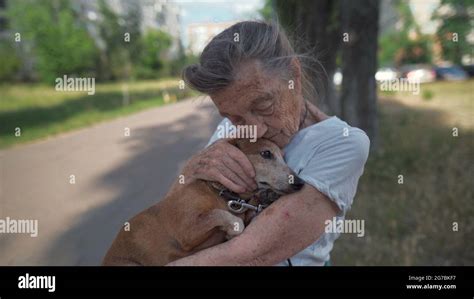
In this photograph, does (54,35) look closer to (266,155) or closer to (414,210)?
(414,210)

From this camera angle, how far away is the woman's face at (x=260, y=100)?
1683mm

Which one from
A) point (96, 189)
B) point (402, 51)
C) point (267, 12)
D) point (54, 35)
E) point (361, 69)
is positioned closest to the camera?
point (267, 12)

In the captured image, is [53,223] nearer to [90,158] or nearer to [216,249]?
[90,158]

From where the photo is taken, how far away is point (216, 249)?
5.56ft

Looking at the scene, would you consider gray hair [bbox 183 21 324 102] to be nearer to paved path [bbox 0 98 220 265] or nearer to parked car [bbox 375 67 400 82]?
paved path [bbox 0 98 220 265]

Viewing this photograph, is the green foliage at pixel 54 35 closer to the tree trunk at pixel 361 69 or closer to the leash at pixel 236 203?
the tree trunk at pixel 361 69

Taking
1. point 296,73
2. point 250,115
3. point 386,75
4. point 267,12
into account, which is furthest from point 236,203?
point 386,75

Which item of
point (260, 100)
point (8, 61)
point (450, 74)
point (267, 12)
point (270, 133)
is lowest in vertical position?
point (270, 133)

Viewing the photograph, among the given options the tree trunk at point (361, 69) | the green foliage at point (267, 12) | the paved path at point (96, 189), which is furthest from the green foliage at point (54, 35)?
the green foliage at point (267, 12)

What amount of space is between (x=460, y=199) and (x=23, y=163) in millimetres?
5217

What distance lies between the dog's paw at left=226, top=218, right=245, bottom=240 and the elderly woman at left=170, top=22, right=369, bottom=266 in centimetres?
10

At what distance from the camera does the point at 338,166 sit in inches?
67.4

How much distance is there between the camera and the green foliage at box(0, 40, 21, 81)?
51.1 ft

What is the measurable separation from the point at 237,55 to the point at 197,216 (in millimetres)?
714
